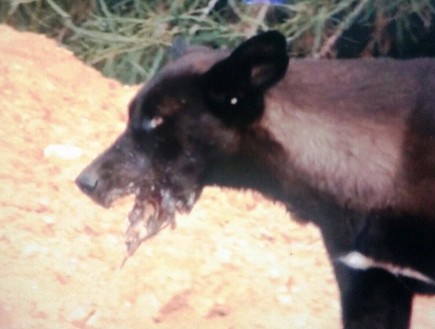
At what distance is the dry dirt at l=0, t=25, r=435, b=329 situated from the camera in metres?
2.27

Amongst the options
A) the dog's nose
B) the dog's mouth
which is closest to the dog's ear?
the dog's mouth

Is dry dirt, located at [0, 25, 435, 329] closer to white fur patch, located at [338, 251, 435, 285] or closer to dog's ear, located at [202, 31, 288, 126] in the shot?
white fur patch, located at [338, 251, 435, 285]

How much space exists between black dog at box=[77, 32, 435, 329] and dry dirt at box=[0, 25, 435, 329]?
228 millimetres

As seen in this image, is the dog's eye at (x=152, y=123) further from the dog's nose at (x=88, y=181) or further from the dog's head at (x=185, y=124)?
the dog's nose at (x=88, y=181)

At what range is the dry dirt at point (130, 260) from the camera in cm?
227

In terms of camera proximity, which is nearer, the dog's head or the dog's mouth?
the dog's head

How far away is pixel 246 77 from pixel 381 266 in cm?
52

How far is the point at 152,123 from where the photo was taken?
226 cm

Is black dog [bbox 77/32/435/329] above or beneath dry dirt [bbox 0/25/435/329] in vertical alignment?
above

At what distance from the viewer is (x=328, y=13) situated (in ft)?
10.9

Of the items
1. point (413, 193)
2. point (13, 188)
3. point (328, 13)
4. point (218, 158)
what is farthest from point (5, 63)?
point (413, 193)

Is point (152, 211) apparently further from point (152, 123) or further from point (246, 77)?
point (246, 77)

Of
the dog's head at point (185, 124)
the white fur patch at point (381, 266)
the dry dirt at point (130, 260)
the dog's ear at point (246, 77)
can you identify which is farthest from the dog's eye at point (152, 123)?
the white fur patch at point (381, 266)

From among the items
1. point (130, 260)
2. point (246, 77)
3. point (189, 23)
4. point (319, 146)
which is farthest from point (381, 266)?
point (189, 23)
